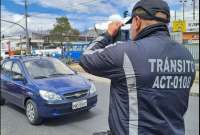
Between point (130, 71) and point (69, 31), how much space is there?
5700cm

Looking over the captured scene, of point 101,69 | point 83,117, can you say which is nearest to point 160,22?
point 101,69

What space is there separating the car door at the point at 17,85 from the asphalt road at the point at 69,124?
1.40 feet

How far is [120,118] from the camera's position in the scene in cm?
227

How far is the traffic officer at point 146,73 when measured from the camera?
217cm

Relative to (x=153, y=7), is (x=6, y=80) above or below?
below

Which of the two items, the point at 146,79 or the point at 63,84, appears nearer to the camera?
the point at 146,79

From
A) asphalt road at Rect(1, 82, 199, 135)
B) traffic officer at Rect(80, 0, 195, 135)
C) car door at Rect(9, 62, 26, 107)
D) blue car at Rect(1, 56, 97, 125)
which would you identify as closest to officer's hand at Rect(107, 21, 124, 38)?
traffic officer at Rect(80, 0, 195, 135)

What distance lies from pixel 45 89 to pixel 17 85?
4.26ft

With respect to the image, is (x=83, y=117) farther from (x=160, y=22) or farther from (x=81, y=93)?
(x=160, y=22)

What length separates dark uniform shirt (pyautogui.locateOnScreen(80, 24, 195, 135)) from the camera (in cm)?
217

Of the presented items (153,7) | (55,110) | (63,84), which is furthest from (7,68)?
(153,7)

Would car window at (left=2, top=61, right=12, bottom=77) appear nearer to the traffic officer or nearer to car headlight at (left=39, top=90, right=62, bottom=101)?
car headlight at (left=39, top=90, right=62, bottom=101)

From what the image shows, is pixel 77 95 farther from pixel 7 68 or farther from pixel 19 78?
pixel 7 68

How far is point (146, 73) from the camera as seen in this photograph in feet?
7.07
